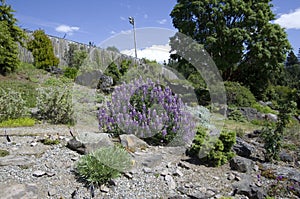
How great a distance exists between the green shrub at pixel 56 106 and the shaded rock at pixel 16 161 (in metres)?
1.94

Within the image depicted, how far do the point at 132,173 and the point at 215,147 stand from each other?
1.17 m

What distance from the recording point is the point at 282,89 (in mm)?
16906

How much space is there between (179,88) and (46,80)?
16.6 feet

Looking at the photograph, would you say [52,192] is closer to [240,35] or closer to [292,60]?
[240,35]

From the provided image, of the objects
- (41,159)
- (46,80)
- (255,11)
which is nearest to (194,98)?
(46,80)

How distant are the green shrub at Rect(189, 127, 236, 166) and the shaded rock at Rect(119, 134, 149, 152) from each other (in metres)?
0.71

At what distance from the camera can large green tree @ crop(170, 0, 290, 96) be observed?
13.3m

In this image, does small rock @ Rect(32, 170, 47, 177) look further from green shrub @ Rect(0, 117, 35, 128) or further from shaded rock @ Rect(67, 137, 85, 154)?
green shrub @ Rect(0, 117, 35, 128)

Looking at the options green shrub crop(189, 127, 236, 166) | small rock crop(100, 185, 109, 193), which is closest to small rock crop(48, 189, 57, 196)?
small rock crop(100, 185, 109, 193)

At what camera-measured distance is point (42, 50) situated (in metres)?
11.4

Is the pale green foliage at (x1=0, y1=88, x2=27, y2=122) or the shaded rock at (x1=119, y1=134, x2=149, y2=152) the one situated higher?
the pale green foliage at (x1=0, y1=88, x2=27, y2=122)

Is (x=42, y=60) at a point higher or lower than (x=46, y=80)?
higher

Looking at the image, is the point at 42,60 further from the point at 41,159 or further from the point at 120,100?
the point at 41,159

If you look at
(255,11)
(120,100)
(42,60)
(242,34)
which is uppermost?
(255,11)
